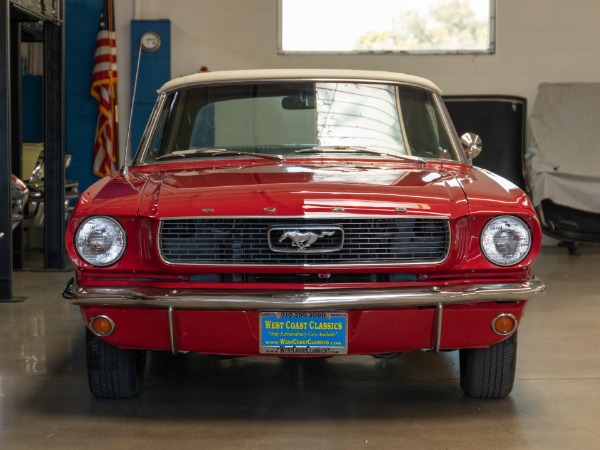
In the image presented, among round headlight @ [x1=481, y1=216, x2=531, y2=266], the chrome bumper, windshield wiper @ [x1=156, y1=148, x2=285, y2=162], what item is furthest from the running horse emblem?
windshield wiper @ [x1=156, y1=148, x2=285, y2=162]

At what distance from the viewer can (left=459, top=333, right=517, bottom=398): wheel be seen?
4195 millimetres

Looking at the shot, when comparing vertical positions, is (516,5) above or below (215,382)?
above

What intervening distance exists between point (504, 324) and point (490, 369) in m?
0.40

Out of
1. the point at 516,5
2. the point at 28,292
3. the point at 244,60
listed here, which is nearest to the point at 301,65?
the point at 244,60

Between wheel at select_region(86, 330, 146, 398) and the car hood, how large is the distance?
678mm

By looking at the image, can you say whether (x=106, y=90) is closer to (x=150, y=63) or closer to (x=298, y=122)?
(x=150, y=63)

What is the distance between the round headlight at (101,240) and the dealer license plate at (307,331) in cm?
63

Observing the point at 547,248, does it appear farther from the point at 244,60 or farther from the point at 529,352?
the point at 529,352

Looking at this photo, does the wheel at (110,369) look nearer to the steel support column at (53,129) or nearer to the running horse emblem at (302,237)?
the running horse emblem at (302,237)

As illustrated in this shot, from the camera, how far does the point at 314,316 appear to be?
3811mm

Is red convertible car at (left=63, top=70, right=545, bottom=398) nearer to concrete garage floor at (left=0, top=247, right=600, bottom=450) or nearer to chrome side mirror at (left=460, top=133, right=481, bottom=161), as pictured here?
concrete garage floor at (left=0, top=247, right=600, bottom=450)

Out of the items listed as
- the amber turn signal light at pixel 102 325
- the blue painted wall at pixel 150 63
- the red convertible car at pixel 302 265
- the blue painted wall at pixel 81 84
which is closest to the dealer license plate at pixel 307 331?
→ the red convertible car at pixel 302 265

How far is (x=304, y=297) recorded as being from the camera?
3.75m

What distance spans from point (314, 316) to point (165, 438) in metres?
0.73
